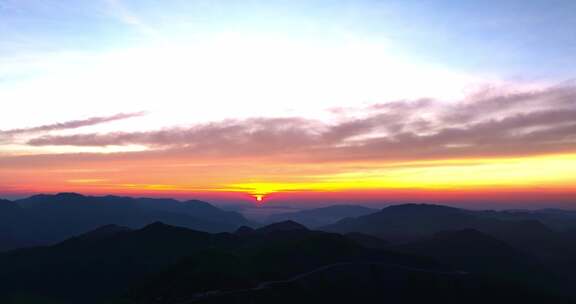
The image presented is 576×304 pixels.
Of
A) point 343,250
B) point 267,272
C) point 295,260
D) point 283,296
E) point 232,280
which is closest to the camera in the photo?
point 283,296

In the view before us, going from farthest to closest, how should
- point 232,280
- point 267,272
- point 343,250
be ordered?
point 343,250
point 267,272
point 232,280

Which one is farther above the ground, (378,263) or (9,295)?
(378,263)

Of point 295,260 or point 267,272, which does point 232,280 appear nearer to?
point 267,272

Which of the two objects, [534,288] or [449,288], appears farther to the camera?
[534,288]

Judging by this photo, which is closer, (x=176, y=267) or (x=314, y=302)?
(x=314, y=302)

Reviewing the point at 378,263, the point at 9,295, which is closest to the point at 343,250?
the point at 378,263

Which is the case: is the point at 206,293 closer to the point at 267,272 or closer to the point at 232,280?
the point at 232,280

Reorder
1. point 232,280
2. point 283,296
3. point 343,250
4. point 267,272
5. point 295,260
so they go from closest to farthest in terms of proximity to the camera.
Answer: point 283,296 → point 232,280 → point 267,272 → point 295,260 → point 343,250

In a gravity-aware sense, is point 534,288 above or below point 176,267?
below

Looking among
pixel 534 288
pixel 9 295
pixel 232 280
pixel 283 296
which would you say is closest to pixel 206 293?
pixel 232 280
